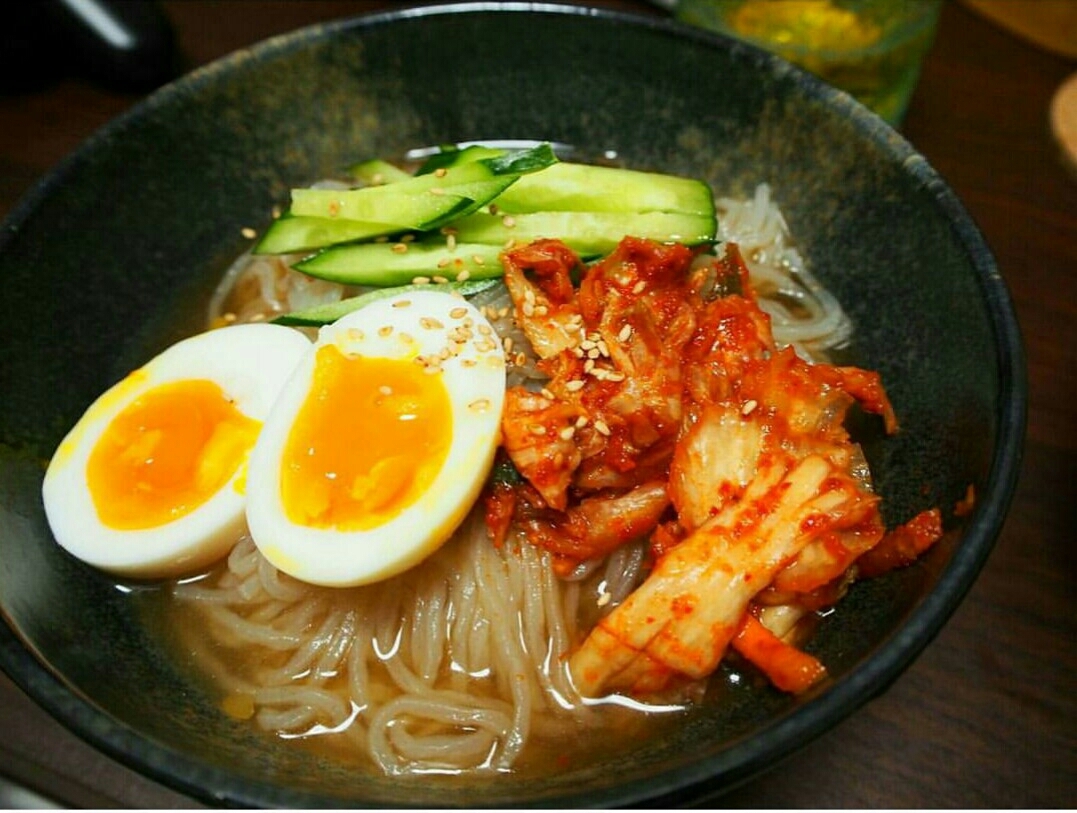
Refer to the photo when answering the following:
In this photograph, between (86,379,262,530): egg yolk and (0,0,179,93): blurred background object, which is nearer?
(86,379,262,530): egg yolk

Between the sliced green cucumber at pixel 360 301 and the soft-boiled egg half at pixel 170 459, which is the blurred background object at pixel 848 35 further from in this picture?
the soft-boiled egg half at pixel 170 459

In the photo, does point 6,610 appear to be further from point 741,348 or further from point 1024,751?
point 1024,751

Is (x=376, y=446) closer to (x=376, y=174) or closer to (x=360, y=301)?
(x=360, y=301)

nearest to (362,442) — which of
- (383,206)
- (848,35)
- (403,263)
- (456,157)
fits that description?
(403,263)

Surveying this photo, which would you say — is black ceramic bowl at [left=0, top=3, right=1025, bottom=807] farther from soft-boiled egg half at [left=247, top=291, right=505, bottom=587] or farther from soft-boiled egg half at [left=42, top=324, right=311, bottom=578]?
soft-boiled egg half at [left=247, top=291, right=505, bottom=587]

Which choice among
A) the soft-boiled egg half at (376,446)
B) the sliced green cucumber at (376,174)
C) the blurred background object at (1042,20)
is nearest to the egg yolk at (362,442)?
the soft-boiled egg half at (376,446)

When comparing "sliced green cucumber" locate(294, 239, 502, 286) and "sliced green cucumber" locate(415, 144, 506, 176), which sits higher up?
"sliced green cucumber" locate(415, 144, 506, 176)

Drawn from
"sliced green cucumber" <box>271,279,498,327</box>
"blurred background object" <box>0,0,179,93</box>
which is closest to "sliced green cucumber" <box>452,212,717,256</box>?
"sliced green cucumber" <box>271,279,498,327</box>
